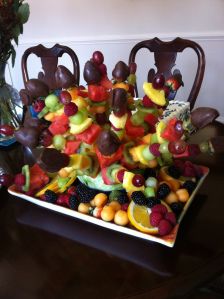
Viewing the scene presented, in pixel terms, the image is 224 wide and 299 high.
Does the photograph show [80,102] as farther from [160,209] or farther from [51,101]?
[160,209]

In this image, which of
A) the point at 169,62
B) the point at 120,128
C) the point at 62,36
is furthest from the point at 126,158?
the point at 62,36

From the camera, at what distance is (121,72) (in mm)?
722

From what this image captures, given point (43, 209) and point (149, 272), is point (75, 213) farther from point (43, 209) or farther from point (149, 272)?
point (149, 272)

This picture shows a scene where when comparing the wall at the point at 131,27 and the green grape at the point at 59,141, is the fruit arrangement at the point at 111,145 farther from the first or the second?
the wall at the point at 131,27

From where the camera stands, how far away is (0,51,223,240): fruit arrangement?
0.62m

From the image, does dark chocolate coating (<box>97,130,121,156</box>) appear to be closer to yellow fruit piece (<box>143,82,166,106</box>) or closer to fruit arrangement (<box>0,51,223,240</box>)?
fruit arrangement (<box>0,51,223,240</box>)

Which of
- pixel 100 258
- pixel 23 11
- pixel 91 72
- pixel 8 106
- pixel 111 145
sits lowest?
pixel 100 258

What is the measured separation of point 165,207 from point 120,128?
0.19 meters

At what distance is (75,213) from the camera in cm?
72

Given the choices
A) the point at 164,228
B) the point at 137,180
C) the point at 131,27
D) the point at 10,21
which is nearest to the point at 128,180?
the point at 137,180

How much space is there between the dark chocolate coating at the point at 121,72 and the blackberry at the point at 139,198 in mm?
264

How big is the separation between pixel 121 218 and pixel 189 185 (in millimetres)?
201

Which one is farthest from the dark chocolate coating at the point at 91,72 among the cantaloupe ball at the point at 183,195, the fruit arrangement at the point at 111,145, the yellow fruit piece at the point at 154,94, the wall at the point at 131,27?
the wall at the point at 131,27

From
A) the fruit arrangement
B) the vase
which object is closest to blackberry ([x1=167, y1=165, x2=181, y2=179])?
the fruit arrangement
